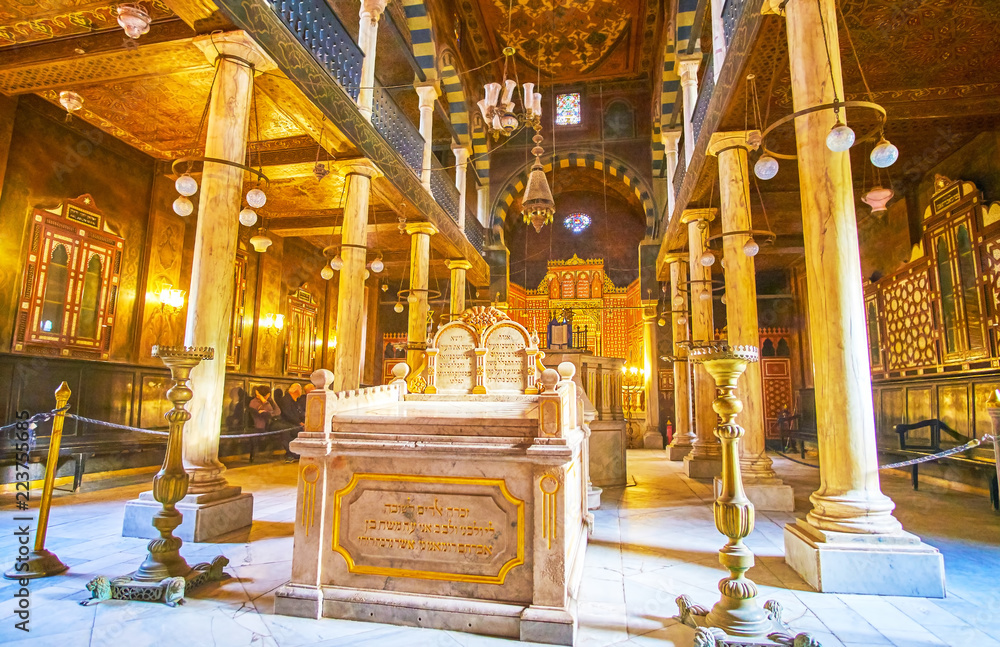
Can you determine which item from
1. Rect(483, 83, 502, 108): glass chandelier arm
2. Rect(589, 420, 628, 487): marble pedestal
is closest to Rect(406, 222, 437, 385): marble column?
Rect(483, 83, 502, 108): glass chandelier arm

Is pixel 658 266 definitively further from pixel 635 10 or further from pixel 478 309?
pixel 478 309

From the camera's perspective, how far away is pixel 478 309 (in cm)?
647

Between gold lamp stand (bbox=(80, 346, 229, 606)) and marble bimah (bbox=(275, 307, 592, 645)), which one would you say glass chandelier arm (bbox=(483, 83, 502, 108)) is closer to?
gold lamp stand (bbox=(80, 346, 229, 606))

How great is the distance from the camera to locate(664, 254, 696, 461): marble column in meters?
10.8

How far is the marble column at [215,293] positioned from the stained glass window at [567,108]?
12.8m

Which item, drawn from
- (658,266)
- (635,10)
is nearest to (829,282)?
(658,266)

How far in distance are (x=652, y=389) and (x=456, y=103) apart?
939cm

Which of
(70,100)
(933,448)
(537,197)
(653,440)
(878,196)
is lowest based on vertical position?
(653,440)

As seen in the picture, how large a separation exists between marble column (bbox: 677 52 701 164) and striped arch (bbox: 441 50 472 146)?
19.2 feet

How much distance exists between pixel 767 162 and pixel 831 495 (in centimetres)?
273

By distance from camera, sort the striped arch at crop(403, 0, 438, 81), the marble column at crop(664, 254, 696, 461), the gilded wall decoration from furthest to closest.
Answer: the marble column at crop(664, 254, 696, 461) → the striped arch at crop(403, 0, 438, 81) → the gilded wall decoration

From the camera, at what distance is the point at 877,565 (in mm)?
3141

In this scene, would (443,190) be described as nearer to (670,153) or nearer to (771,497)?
(670,153)

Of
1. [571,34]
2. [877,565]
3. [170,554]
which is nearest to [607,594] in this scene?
[877,565]
